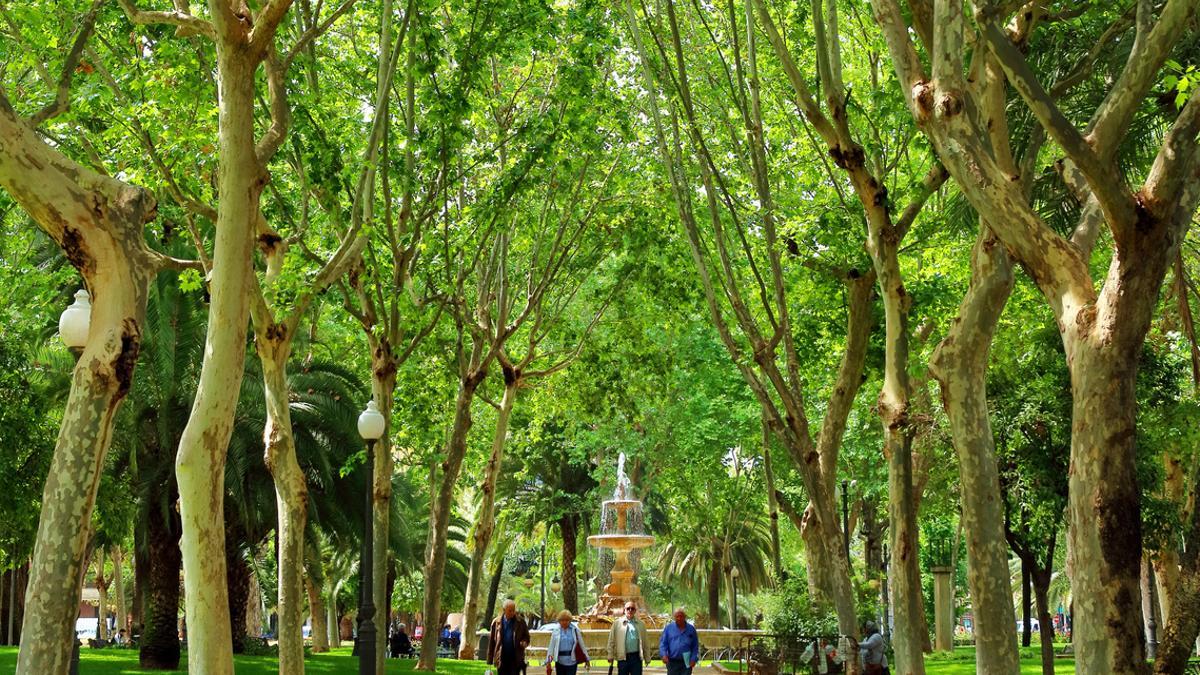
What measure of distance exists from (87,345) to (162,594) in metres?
13.5

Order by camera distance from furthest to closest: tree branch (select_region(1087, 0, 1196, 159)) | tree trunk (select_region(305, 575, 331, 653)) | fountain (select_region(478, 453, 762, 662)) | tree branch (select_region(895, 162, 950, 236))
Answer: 1. tree trunk (select_region(305, 575, 331, 653))
2. fountain (select_region(478, 453, 762, 662))
3. tree branch (select_region(895, 162, 950, 236))
4. tree branch (select_region(1087, 0, 1196, 159))

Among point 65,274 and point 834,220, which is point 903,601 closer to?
point 834,220

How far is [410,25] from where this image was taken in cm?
1448

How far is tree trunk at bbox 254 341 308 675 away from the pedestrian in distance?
4.28 meters

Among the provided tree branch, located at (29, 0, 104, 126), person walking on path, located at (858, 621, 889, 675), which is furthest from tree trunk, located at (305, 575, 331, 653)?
tree branch, located at (29, 0, 104, 126)

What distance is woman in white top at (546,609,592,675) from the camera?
13.9 meters

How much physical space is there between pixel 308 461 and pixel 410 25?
10.1m

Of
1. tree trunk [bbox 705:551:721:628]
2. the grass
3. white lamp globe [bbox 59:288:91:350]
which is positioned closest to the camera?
white lamp globe [bbox 59:288:91:350]

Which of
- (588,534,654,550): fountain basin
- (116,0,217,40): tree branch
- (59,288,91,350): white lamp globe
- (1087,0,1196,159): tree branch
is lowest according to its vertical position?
(588,534,654,550): fountain basin

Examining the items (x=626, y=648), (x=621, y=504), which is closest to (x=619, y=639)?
(x=626, y=648)

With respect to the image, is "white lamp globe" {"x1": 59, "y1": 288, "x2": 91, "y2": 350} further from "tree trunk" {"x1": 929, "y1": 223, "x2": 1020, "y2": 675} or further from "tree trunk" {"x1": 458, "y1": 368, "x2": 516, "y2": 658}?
"tree trunk" {"x1": 458, "y1": 368, "x2": 516, "y2": 658}

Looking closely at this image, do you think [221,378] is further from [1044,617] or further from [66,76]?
[1044,617]

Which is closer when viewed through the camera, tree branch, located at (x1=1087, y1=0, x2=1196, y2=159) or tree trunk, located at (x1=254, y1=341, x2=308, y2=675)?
tree branch, located at (x1=1087, y1=0, x2=1196, y2=159)

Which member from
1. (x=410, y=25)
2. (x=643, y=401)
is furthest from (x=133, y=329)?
(x=643, y=401)
